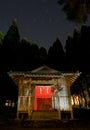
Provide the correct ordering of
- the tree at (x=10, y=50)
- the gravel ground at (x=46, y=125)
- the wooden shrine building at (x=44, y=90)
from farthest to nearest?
the tree at (x=10, y=50) → the wooden shrine building at (x=44, y=90) → the gravel ground at (x=46, y=125)

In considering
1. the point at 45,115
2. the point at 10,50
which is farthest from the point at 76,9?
the point at 10,50

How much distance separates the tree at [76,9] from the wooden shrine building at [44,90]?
8037 millimetres

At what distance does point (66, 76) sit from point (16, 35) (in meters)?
21.5

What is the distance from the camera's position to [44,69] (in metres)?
20.0

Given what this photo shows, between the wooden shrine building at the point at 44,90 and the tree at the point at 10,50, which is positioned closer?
the wooden shrine building at the point at 44,90

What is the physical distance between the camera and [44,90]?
61.9ft

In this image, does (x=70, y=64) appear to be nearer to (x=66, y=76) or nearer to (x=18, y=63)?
(x=18, y=63)

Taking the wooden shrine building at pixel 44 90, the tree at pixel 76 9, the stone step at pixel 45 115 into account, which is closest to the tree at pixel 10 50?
the wooden shrine building at pixel 44 90

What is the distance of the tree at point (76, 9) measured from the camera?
930 cm

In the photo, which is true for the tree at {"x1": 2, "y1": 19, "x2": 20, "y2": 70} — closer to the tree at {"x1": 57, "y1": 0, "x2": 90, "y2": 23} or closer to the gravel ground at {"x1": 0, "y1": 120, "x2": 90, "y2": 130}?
the gravel ground at {"x1": 0, "y1": 120, "x2": 90, "y2": 130}

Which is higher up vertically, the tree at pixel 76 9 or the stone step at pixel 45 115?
the tree at pixel 76 9

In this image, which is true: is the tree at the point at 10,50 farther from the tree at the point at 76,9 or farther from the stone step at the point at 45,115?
the tree at the point at 76,9

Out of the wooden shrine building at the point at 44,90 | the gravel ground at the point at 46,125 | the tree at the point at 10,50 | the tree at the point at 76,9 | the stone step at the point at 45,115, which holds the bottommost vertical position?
the gravel ground at the point at 46,125

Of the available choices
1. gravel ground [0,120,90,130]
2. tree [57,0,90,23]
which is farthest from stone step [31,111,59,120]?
tree [57,0,90,23]
